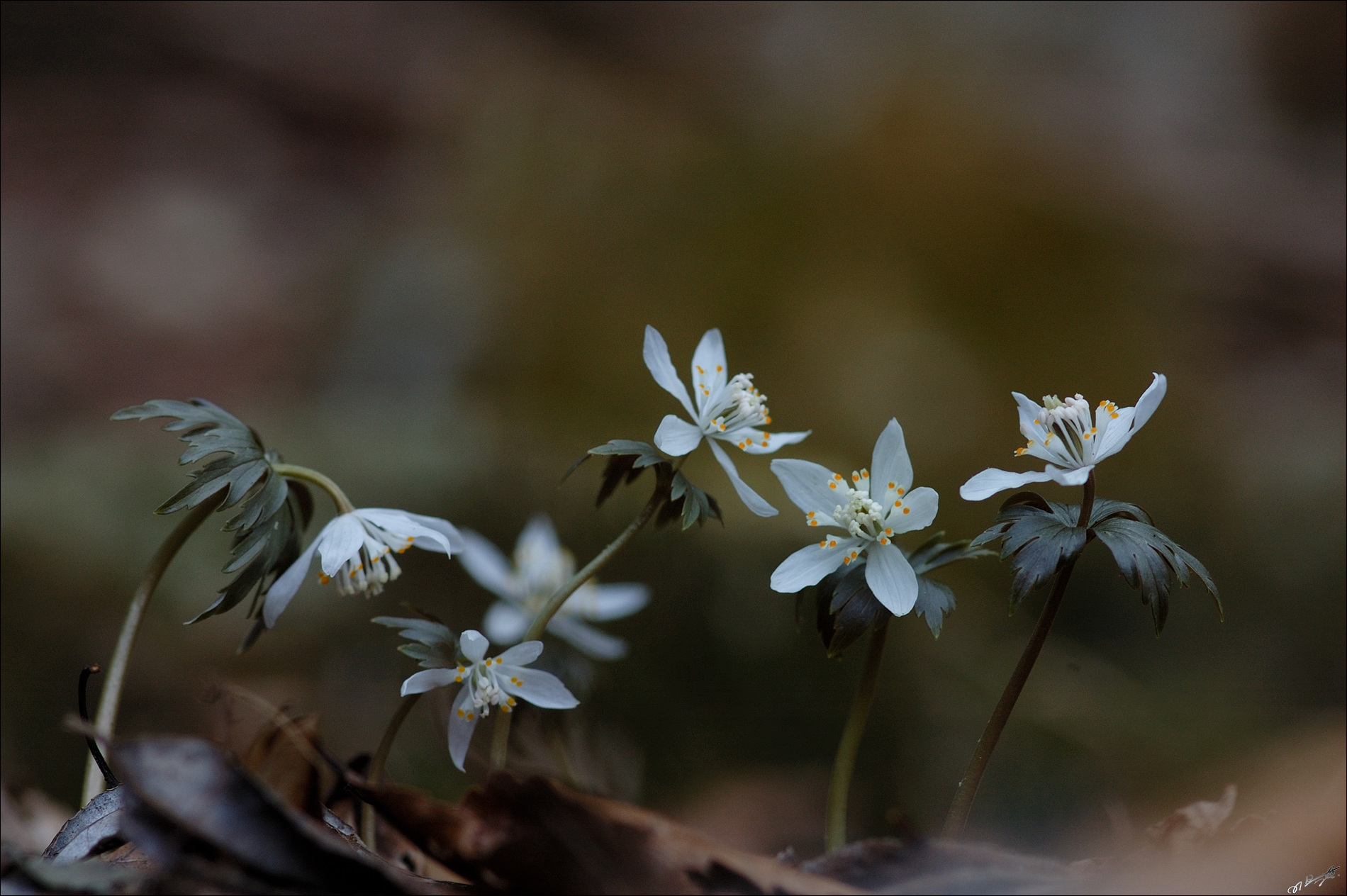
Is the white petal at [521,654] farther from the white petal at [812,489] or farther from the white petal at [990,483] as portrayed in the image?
the white petal at [990,483]

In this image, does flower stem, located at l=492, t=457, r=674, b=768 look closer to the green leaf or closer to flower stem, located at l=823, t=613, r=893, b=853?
flower stem, located at l=823, t=613, r=893, b=853

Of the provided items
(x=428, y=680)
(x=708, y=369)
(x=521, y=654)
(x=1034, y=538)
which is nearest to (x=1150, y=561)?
(x=1034, y=538)

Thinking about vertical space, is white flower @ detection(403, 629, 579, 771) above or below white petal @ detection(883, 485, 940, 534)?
below

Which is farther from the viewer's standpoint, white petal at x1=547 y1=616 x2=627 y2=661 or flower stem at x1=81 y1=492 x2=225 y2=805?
white petal at x1=547 y1=616 x2=627 y2=661

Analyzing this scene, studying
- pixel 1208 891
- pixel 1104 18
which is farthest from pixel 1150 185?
pixel 1208 891

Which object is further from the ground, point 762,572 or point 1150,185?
point 1150,185

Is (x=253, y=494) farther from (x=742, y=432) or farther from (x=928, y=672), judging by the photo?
(x=928, y=672)
